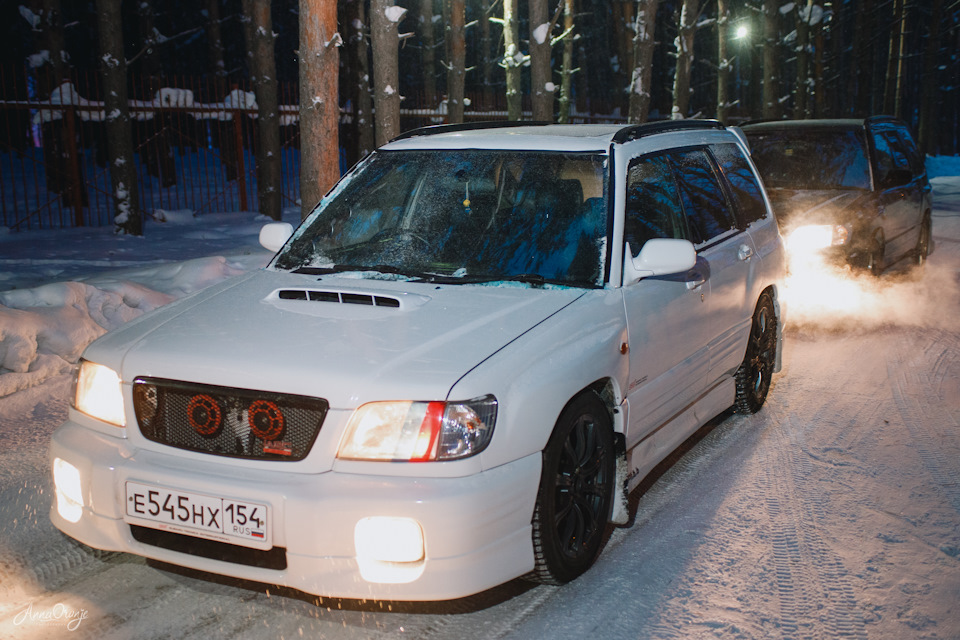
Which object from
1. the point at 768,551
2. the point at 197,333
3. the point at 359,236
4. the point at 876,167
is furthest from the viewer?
the point at 876,167

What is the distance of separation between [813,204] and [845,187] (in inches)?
27.4

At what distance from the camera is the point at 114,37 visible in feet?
46.5

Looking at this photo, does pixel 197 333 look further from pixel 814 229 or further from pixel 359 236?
pixel 814 229

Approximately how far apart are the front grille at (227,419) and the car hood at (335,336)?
38 mm

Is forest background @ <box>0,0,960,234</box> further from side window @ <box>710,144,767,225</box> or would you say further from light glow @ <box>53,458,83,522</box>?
light glow @ <box>53,458,83,522</box>

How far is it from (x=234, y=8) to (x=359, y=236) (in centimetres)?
5614

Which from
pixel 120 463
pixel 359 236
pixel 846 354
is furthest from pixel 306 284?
pixel 846 354

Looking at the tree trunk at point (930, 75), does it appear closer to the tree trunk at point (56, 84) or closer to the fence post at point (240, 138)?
the fence post at point (240, 138)

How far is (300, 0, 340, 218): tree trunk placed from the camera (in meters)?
9.56

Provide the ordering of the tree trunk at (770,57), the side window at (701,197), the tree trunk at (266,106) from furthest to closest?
1. the tree trunk at (770,57)
2. the tree trunk at (266,106)
3. the side window at (701,197)

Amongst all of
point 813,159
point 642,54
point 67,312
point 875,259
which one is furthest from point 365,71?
point 67,312

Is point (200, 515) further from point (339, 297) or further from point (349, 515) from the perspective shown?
point (339, 297)

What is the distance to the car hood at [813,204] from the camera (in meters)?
8.57

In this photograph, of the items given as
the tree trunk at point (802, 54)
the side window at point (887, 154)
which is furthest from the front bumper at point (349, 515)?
the tree trunk at point (802, 54)
